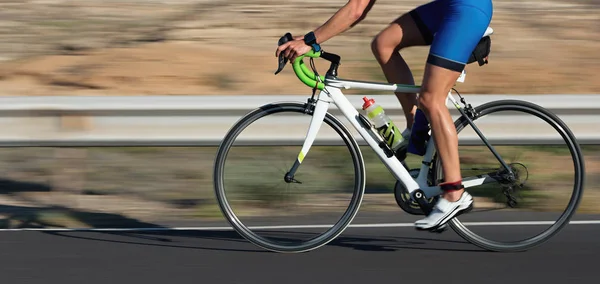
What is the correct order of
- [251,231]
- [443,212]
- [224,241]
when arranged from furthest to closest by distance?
[224,241], [251,231], [443,212]

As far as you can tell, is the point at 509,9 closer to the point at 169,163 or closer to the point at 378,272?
the point at 169,163

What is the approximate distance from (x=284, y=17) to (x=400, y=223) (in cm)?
639

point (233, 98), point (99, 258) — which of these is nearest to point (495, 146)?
point (233, 98)

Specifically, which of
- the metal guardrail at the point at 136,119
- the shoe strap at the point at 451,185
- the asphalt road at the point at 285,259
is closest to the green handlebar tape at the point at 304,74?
the shoe strap at the point at 451,185

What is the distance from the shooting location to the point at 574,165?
18.0ft

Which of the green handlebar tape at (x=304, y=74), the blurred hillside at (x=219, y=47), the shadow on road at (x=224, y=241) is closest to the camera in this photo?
the green handlebar tape at (x=304, y=74)

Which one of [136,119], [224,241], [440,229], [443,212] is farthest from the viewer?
[136,119]

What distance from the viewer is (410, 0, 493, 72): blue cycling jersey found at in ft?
16.5

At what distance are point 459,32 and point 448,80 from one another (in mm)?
264

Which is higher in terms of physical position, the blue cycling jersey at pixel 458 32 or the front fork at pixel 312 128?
the blue cycling jersey at pixel 458 32

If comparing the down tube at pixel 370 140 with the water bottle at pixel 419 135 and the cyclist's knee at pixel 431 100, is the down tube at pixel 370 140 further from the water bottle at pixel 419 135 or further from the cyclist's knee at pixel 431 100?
the cyclist's knee at pixel 431 100

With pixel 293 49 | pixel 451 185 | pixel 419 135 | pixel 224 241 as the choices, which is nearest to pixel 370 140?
pixel 419 135

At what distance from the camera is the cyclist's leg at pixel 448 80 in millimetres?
5051

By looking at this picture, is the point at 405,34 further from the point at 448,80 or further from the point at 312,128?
the point at 312,128
